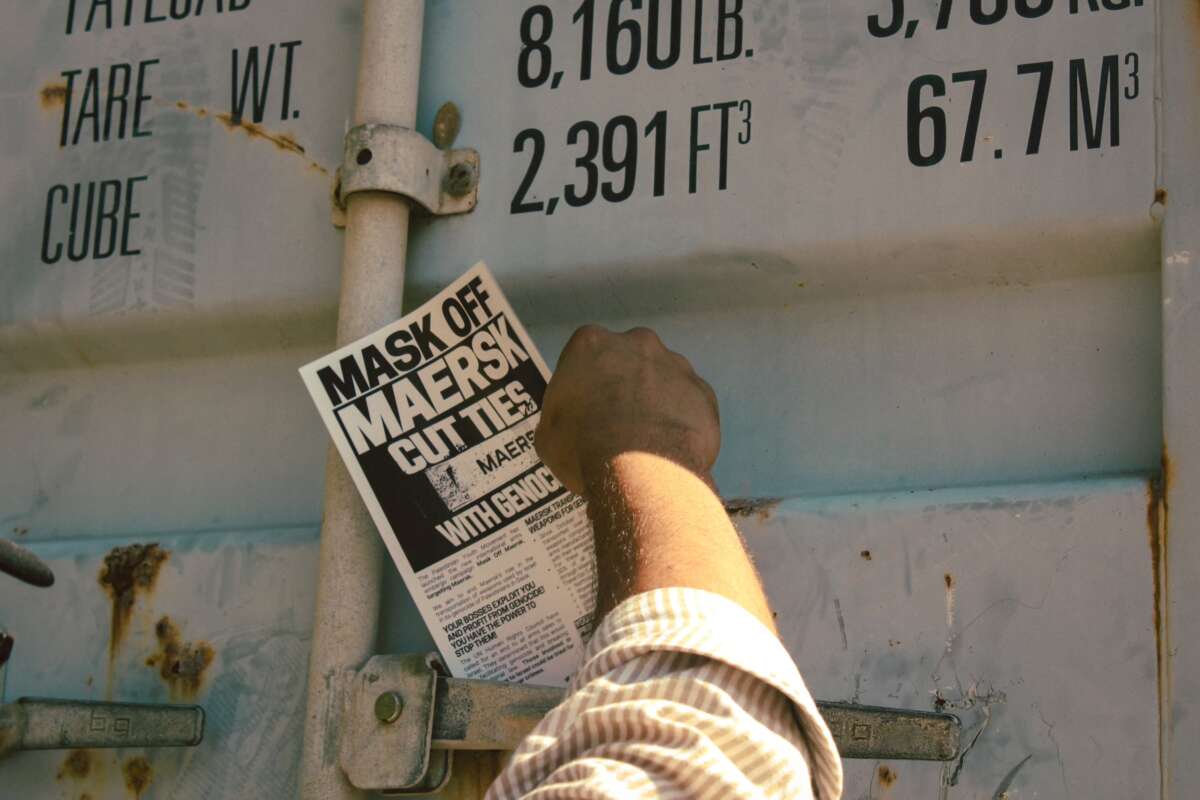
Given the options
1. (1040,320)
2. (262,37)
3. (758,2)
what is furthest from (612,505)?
(262,37)

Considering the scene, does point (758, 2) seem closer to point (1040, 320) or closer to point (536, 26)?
point (536, 26)

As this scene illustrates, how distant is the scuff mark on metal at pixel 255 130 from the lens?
164 centimetres

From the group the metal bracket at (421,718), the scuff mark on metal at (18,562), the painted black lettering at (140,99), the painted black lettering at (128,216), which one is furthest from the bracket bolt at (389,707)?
the painted black lettering at (140,99)

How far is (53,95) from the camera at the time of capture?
177cm

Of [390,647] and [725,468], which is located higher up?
[725,468]

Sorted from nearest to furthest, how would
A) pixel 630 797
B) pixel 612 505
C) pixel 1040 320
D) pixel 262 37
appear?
pixel 630 797, pixel 612 505, pixel 1040 320, pixel 262 37

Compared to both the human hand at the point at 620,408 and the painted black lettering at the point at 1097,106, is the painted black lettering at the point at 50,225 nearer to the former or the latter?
the human hand at the point at 620,408

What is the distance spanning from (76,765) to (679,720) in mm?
812

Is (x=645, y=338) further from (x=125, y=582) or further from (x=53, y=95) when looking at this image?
(x=53, y=95)

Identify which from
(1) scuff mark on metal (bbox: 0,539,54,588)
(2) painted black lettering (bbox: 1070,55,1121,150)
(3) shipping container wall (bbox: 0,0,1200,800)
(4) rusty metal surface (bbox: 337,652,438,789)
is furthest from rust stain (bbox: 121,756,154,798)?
(2) painted black lettering (bbox: 1070,55,1121,150)

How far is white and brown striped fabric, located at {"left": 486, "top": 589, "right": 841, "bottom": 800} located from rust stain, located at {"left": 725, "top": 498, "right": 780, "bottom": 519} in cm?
33

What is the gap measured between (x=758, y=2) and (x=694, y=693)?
2.52ft

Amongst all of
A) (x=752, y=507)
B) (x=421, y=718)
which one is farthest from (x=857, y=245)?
(x=421, y=718)

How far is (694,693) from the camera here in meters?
0.99
